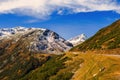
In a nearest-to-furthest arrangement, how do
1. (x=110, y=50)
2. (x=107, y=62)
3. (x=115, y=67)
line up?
(x=115, y=67) < (x=107, y=62) < (x=110, y=50)

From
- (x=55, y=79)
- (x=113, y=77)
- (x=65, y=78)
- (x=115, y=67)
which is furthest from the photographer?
(x=55, y=79)

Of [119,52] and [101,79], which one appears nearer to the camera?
[101,79]

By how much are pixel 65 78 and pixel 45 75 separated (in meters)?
47.9

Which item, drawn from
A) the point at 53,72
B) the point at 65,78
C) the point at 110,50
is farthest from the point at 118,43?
the point at 65,78

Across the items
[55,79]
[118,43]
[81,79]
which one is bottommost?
[81,79]

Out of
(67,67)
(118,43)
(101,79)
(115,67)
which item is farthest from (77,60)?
(101,79)

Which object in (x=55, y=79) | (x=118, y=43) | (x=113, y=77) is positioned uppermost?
(x=118, y=43)

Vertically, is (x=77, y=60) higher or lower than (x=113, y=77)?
higher

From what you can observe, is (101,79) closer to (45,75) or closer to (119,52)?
(119,52)

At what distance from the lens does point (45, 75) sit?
646 ft

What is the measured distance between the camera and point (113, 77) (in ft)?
292

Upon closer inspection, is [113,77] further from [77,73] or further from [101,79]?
[77,73]

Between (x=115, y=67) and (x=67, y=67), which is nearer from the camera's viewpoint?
(x=115, y=67)

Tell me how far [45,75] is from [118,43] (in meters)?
54.1
